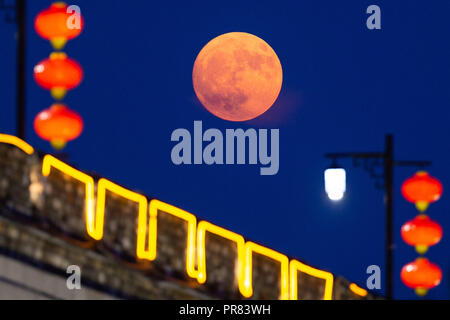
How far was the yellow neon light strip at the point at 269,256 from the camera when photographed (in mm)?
21531

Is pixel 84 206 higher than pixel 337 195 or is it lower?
lower

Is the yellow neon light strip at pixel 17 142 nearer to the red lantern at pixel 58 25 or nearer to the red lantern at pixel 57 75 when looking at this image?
the red lantern at pixel 57 75

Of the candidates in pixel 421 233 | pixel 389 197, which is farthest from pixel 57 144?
pixel 421 233

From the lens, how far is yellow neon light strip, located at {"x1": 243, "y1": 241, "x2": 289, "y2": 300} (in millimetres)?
21531

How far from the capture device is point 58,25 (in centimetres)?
2488

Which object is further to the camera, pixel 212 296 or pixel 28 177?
pixel 212 296

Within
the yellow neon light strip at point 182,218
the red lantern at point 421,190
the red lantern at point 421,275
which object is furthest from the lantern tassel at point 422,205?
the yellow neon light strip at point 182,218

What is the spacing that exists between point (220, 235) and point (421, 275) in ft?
31.2

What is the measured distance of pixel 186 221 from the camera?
66.7 feet

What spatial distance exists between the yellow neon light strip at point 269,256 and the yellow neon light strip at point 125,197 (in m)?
2.55

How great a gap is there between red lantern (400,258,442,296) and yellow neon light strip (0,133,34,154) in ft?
44.6
